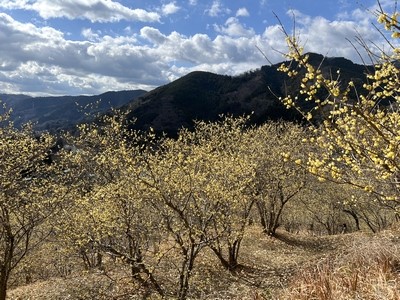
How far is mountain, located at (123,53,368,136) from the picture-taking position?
11569 centimetres

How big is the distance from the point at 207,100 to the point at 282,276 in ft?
399

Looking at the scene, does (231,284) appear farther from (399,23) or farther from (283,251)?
(399,23)

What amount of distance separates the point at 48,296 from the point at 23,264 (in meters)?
6.69

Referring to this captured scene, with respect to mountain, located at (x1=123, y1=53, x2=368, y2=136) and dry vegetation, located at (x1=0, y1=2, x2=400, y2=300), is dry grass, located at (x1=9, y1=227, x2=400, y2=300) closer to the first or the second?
dry vegetation, located at (x1=0, y1=2, x2=400, y2=300)

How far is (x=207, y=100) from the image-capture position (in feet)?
446

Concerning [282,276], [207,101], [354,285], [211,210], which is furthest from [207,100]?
[354,285]

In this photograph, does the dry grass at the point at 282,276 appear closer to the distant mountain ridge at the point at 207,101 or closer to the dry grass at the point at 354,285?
the dry grass at the point at 354,285

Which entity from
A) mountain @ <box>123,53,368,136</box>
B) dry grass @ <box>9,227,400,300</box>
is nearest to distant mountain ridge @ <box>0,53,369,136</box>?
mountain @ <box>123,53,368,136</box>

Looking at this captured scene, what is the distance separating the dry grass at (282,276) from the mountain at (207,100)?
82149 millimetres

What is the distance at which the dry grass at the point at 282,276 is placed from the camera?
6.96 meters

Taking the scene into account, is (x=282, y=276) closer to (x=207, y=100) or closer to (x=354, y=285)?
(x=354, y=285)

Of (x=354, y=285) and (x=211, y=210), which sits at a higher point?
(x=354, y=285)

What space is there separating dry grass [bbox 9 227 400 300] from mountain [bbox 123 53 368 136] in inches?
3234

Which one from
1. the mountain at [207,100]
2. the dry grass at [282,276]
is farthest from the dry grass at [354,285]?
the mountain at [207,100]
